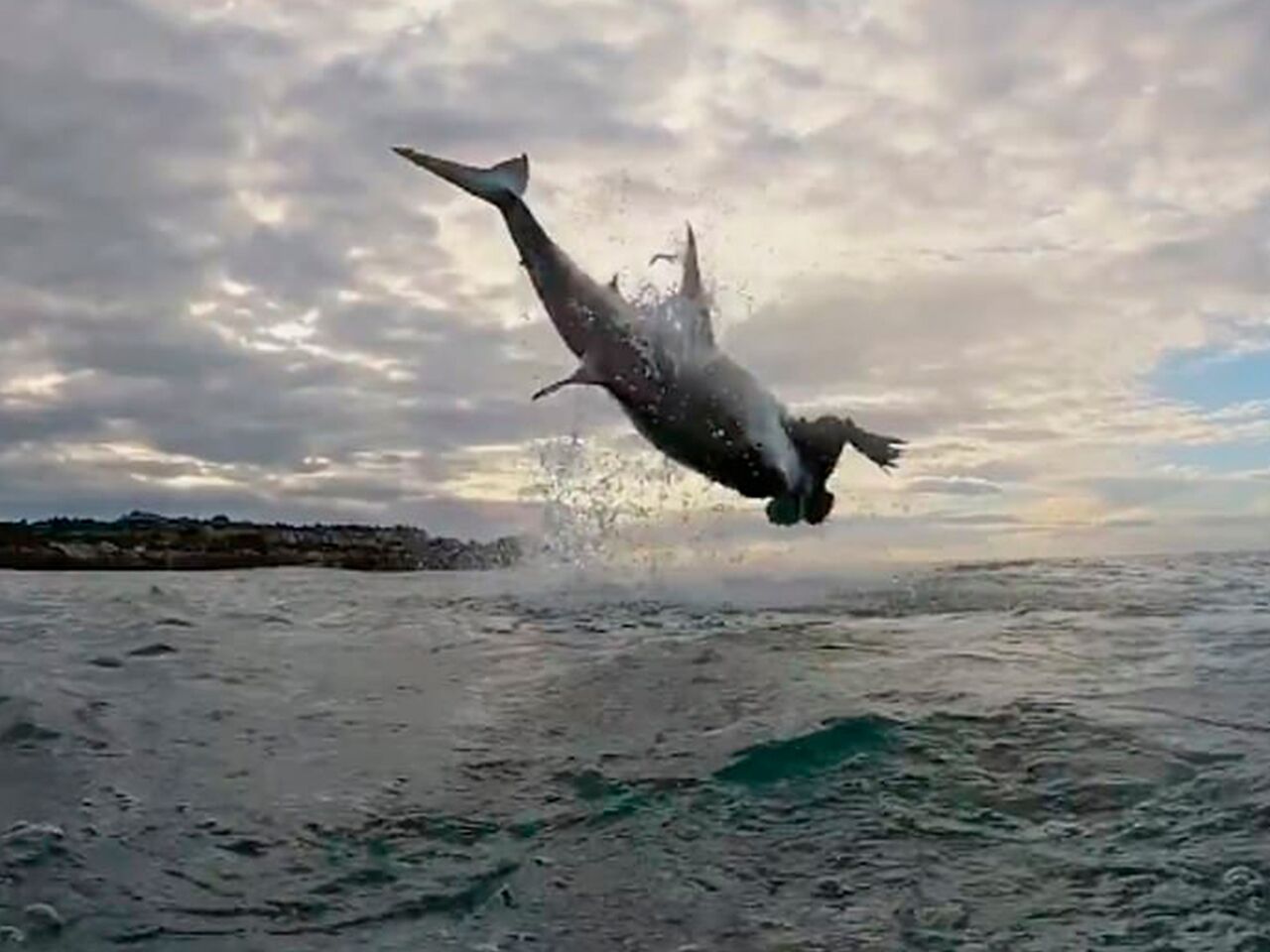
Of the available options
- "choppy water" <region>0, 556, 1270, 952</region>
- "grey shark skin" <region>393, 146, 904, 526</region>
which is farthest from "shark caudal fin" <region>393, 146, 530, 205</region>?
"choppy water" <region>0, 556, 1270, 952</region>

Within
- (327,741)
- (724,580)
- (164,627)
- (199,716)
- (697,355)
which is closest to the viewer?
(327,741)

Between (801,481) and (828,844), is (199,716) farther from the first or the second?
(801,481)

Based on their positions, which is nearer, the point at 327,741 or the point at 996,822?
the point at 996,822

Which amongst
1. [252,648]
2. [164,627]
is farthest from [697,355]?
[164,627]

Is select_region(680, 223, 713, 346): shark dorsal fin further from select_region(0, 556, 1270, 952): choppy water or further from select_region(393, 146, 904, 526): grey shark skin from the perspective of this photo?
select_region(0, 556, 1270, 952): choppy water

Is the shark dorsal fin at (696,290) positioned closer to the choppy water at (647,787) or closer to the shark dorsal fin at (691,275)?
the shark dorsal fin at (691,275)

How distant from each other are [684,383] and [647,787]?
5.55 meters

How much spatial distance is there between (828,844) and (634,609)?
9.08m

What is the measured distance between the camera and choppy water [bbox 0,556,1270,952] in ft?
17.8

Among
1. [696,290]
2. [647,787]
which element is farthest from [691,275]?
[647,787]

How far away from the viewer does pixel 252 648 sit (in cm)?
1255

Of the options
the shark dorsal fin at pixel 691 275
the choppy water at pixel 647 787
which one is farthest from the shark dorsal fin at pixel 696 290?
the choppy water at pixel 647 787

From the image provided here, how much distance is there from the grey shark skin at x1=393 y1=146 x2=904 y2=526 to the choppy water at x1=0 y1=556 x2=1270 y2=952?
149 centimetres

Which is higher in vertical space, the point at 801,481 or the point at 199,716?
the point at 801,481
